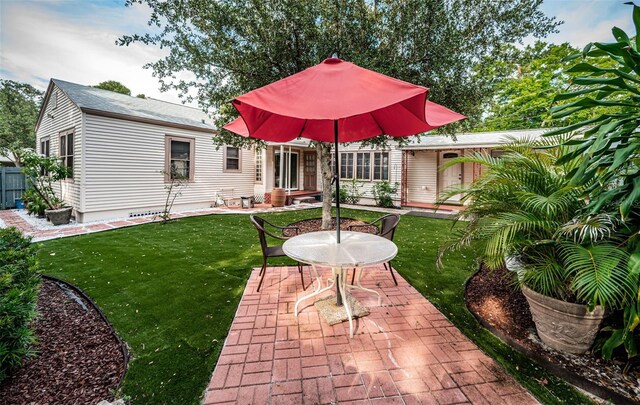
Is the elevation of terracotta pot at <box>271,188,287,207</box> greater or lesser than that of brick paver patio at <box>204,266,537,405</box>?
greater

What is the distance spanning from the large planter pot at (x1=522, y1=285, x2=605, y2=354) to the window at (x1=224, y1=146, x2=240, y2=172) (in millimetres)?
11356

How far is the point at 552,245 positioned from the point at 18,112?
34970 millimetres

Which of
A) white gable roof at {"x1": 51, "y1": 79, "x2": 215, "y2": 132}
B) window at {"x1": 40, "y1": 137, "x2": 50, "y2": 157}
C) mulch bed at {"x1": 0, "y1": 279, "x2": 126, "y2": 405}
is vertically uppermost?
white gable roof at {"x1": 51, "y1": 79, "x2": 215, "y2": 132}

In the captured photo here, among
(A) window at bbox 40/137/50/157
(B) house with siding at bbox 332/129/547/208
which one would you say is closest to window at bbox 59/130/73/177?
(A) window at bbox 40/137/50/157

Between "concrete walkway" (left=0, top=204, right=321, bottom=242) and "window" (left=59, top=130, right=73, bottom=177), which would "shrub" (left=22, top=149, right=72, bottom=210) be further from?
"concrete walkway" (left=0, top=204, right=321, bottom=242)

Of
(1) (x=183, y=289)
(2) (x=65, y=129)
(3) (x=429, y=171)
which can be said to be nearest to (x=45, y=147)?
(2) (x=65, y=129)

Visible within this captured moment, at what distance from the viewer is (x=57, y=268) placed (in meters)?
4.47

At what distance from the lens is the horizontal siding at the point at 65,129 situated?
8109mm

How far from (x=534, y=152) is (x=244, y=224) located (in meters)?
7.09

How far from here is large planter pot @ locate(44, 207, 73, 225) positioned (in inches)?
308

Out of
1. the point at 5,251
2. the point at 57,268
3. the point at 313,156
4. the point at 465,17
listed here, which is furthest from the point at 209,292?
the point at 313,156

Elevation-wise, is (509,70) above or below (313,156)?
above

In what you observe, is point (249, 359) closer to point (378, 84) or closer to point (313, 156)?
point (378, 84)

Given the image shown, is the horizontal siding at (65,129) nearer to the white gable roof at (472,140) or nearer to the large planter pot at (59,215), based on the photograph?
the large planter pot at (59,215)
